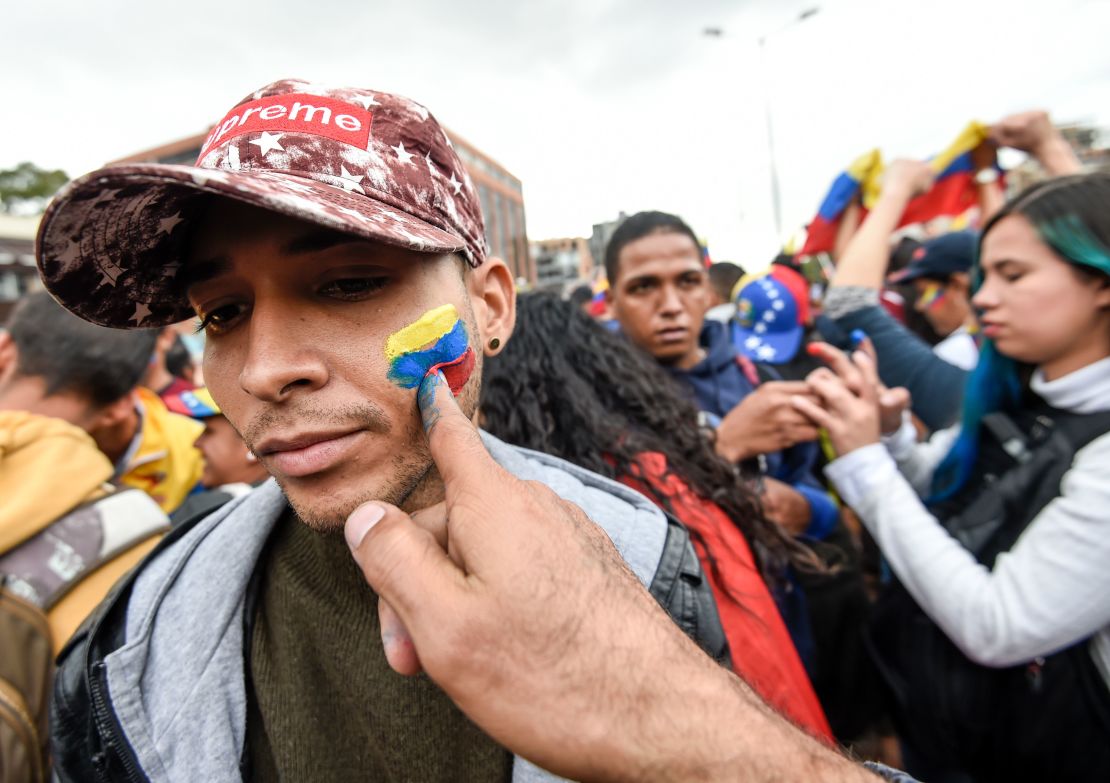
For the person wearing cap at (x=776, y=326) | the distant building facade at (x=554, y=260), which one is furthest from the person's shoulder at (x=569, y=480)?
the distant building facade at (x=554, y=260)

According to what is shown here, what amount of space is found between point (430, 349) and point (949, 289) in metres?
4.61

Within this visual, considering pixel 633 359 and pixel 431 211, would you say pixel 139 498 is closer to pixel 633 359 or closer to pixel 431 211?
pixel 431 211

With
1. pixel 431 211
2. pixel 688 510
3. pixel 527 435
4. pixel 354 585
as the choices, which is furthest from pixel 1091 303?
pixel 354 585

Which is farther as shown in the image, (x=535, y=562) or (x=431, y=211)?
(x=431, y=211)

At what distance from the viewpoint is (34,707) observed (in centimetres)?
130

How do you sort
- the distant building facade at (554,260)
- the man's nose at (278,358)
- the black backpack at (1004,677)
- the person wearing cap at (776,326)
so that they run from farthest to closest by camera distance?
the distant building facade at (554,260) < the person wearing cap at (776,326) < the black backpack at (1004,677) < the man's nose at (278,358)

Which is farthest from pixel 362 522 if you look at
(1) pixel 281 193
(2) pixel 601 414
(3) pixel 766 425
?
(3) pixel 766 425

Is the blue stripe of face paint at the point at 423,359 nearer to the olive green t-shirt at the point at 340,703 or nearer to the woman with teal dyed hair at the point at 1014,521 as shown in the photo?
the olive green t-shirt at the point at 340,703

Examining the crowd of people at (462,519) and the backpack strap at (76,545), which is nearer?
the crowd of people at (462,519)

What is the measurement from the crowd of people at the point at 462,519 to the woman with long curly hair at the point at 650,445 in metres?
0.01

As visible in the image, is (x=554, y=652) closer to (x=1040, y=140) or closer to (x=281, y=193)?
(x=281, y=193)

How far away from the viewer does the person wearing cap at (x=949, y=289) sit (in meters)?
3.70

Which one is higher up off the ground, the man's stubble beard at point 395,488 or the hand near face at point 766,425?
the man's stubble beard at point 395,488

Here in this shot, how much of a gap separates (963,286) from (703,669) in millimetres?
4645
